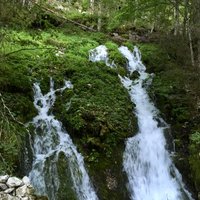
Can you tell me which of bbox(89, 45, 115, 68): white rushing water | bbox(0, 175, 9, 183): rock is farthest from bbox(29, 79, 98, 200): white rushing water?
bbox(89, 45, 115, 68): white rushing water

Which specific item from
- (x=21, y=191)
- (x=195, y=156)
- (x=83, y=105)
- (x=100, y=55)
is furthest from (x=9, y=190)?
(x=100, y=55)

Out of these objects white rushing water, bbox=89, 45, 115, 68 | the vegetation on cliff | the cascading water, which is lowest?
the cascading water

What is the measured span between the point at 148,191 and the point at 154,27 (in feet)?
52.5

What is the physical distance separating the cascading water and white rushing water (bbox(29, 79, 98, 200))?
139 centimetres

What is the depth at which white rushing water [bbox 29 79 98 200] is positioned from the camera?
970 cm

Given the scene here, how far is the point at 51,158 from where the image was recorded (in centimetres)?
1016

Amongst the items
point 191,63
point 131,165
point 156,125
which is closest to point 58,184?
point 131,165

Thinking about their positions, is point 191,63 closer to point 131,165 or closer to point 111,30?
point 131,165

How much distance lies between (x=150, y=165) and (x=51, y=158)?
9.94 feet

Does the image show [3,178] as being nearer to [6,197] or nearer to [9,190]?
[9,190]

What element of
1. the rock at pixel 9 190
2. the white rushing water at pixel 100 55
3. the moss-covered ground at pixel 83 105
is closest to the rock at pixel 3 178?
the rock at pixel 9 190

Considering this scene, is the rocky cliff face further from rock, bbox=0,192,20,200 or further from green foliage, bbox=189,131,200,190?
green foliage, bbox=189,131,200,190

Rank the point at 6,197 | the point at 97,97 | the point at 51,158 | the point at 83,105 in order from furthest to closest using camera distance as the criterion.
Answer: the point at 97,97 < the point at 83,105 < the point at 51,158 < the point at 6,197

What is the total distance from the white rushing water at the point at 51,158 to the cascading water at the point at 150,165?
1.39 meters
